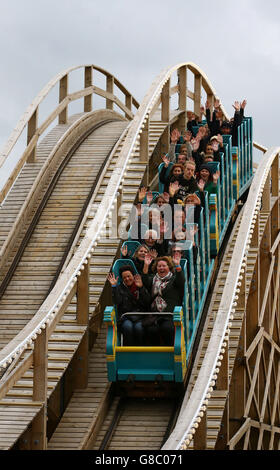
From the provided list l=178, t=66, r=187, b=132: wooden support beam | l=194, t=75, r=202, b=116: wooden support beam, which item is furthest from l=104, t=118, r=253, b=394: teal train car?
l=194, t=75, r=202, b=116: wooden support beam

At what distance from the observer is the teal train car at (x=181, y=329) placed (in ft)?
33.0

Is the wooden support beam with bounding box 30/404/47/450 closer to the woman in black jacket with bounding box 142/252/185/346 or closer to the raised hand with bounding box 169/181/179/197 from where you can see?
the woman in black jacket with bounding box 142/252/185/346

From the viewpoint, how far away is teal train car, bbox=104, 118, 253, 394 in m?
10.1

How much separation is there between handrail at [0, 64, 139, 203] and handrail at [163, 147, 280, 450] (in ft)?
10.0

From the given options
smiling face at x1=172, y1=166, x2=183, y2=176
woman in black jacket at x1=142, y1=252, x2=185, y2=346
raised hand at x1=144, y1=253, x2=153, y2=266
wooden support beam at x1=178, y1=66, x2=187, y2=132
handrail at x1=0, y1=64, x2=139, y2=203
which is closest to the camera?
woman in black jacket at x1=142, y1=252, x2=185, y2=346

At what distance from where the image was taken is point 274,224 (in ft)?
51.0

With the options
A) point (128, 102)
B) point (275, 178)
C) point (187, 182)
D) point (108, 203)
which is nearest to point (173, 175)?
point (187, 182)

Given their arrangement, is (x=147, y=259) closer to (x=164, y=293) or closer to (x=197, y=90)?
(x=164, y=293)

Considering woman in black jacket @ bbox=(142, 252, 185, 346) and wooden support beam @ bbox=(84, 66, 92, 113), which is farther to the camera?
wooden support beam @ bbox=(84, 66, 92, 113)

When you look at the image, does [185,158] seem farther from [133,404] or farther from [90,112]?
[90,112]

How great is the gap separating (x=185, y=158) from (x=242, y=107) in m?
3.46

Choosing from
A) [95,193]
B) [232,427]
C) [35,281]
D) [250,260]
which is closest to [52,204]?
[95,193]

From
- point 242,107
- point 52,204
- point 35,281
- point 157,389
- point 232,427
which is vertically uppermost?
point 242,107

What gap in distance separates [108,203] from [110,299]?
1364 millimetres
